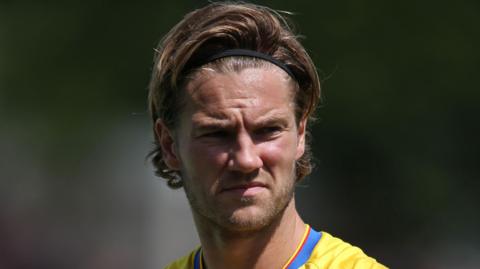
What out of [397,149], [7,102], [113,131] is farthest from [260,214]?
[7,102]

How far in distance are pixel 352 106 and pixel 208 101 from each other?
4.31 metres

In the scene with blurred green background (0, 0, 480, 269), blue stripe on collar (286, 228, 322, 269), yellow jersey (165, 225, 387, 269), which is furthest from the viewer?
blurred green background (0, 0, 480, 269)

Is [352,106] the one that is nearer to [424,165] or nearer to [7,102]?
[424,165]

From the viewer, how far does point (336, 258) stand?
123 inches

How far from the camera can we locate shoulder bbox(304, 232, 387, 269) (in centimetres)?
307

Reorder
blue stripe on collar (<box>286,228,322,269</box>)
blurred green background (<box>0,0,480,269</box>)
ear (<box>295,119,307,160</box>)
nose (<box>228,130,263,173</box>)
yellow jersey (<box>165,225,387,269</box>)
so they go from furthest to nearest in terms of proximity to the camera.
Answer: blurred green background (<box>0,0,480,269</box>), ear (<box>295,119,307,160</box>), blue stripe on collar (<box>286,228,322,269</box>), yellow jersey (<box>165,225,387,269</box>), nose (<box>228,130,263,173</box>)

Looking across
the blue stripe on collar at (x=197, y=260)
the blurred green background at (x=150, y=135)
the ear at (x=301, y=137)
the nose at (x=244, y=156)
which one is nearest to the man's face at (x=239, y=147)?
the nose at (x=244, y=156)

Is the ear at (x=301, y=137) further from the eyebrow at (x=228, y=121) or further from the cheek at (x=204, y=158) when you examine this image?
the cheek at (x=204, y=158)

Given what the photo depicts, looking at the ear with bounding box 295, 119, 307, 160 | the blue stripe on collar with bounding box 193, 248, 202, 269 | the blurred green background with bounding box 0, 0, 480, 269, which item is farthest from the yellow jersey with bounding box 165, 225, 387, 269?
the blurred green background with bounding box 0, 0, 480, 269

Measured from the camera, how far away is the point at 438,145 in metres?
7.13

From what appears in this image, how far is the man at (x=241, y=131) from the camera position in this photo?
304cm

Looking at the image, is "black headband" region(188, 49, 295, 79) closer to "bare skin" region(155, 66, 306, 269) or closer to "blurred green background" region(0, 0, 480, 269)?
"bare skin" region(155, 66, 306, 269)

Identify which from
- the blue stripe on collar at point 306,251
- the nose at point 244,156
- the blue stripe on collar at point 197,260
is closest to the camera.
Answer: the nose at point 244,156

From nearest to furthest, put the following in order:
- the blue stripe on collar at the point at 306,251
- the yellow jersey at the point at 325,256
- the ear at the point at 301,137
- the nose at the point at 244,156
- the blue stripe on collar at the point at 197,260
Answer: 1. the nose at the point at 244,156
2. the yellow jersey at the point at 325,256
3. the blue stripe on collar at the point at 306,251
4. the ear at the point at 301,137
5. the blue stripe on collar at the point at 197,260
